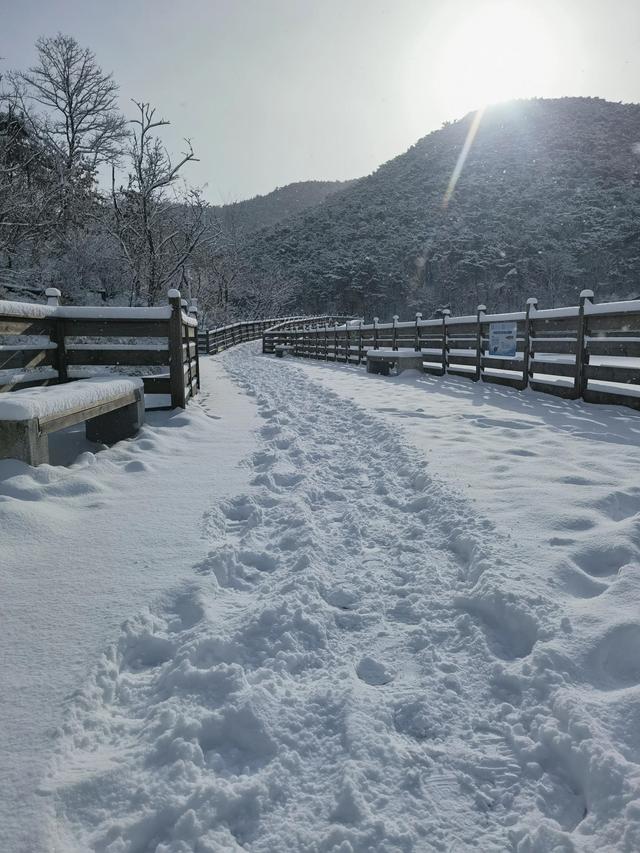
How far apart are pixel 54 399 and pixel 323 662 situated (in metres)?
2.74

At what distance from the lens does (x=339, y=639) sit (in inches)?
82.8

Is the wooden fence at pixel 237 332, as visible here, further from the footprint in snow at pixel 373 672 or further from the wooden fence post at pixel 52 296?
the footprint in snow at pixel 373 672

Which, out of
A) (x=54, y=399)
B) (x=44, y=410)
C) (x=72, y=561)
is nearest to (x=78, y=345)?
(x=54, y=399)

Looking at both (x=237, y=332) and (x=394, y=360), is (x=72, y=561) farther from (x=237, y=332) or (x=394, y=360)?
(x=237, y=332)

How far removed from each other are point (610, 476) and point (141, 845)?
12.6 ft

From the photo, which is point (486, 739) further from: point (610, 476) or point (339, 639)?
point (610, 476)

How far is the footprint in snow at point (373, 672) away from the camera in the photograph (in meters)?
1.87

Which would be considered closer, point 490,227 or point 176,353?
point 176,353

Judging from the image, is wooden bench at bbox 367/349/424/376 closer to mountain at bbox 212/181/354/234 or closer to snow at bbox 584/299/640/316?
snow at bbox 584/299/640/316

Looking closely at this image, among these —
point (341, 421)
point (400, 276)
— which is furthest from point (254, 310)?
point (341, 421)

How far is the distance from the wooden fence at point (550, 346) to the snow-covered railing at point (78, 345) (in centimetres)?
579

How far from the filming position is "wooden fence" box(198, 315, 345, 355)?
83.3 ft

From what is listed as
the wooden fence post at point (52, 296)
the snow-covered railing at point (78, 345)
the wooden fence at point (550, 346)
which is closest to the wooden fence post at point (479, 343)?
the wooden fence at point (550, 346)

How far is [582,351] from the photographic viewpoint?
7.51m
